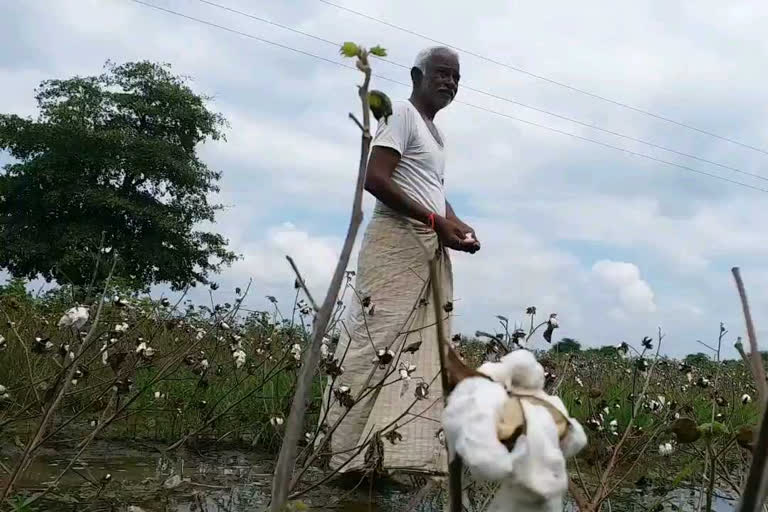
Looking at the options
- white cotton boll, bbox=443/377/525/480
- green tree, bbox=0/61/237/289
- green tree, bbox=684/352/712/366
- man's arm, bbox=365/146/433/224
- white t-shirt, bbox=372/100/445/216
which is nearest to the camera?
white cotton boll, bbox=443/377/525/480

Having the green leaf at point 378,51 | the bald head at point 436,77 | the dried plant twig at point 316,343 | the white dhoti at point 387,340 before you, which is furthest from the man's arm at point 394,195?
the dried plant twig at point 316,343

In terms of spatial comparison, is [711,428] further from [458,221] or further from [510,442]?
[458,221]

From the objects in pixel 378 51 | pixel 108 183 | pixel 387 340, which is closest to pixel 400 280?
pixel 387 340

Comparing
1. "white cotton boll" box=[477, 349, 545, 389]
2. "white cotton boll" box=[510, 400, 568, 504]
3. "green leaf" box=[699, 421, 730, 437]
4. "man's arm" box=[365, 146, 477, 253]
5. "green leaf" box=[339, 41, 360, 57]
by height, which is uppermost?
"man's arm" box=[365, 146, 477, 253]

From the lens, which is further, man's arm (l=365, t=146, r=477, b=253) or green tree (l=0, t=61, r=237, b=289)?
green tree (l=0, t=61, r=237, b=289)

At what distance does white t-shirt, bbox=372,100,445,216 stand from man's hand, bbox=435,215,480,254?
0.42 metres

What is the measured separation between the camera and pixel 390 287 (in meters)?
3.47

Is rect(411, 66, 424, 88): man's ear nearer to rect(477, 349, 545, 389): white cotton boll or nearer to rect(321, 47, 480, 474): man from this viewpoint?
rect(321, 47, 480, 474): man

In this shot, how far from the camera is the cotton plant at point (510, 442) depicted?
0.41 meters

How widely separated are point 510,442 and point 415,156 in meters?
3.07

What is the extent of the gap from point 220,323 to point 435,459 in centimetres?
128

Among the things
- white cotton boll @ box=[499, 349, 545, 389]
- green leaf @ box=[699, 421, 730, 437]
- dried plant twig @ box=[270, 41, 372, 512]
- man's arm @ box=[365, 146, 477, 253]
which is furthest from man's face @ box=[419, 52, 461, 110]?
white cotton boll @ box=[499, 349, 545, 389]

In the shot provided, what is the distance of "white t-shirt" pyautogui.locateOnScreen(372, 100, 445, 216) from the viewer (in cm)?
334

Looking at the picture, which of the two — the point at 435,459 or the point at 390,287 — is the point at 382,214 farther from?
the point at 435,459
